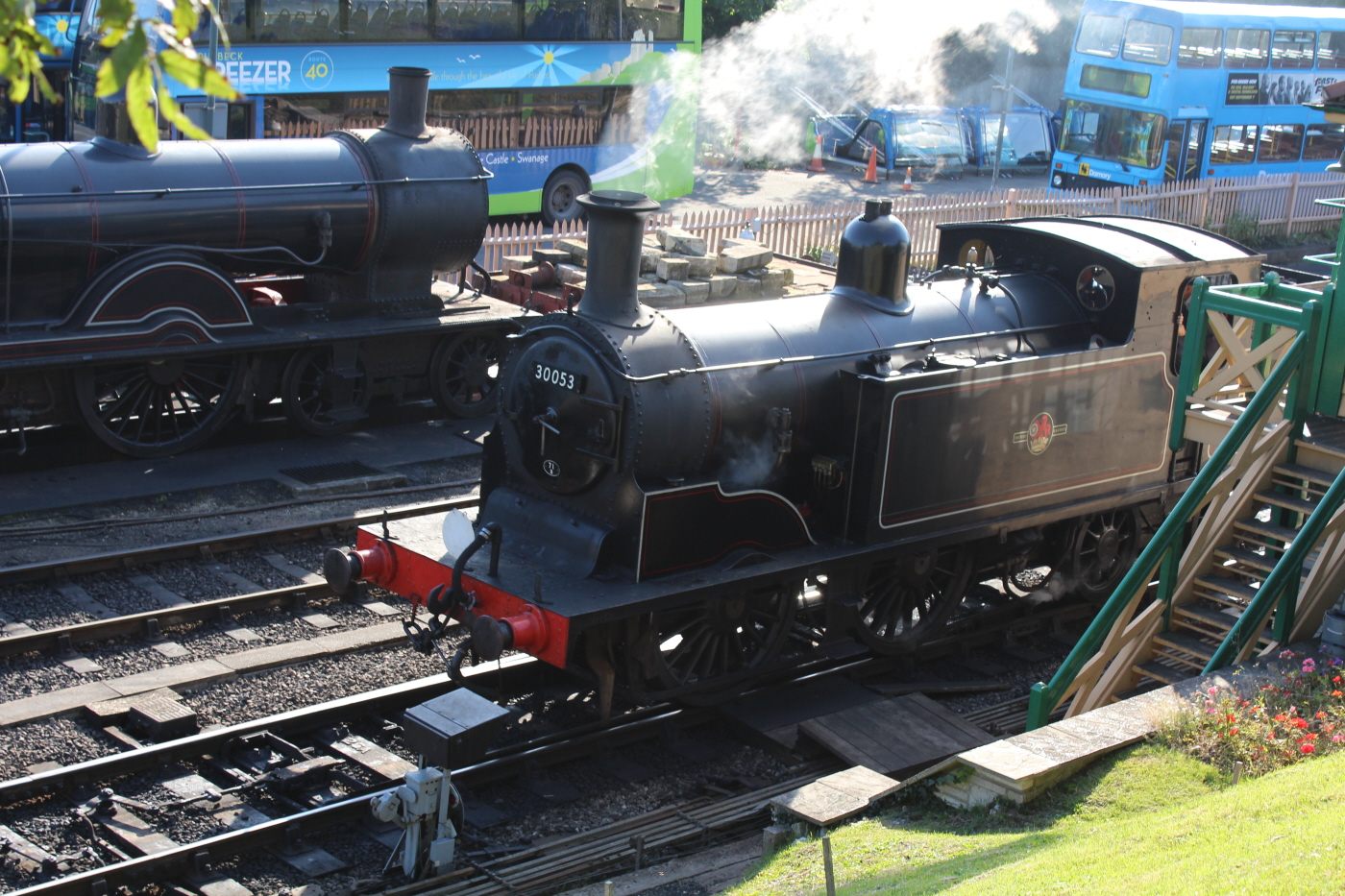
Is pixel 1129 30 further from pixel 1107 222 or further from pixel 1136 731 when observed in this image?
pixel 1136 731

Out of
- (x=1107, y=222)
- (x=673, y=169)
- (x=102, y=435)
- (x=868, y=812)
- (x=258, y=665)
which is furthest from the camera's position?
(x=673, y=169)

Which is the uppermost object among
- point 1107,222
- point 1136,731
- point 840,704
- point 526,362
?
point 1107,222

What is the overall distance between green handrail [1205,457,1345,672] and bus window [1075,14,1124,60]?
18243mm

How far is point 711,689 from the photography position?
7.47 meters

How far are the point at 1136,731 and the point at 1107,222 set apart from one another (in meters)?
4.30

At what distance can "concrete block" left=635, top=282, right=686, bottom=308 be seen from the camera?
1277 centimetres

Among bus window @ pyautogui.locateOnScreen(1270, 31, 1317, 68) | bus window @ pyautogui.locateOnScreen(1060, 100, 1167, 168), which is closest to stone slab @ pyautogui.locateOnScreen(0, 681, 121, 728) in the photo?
bus window @ pyautogui.locateOnScreen(1060, 100, 1167, 168)

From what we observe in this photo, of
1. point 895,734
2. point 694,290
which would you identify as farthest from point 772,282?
point 895,734

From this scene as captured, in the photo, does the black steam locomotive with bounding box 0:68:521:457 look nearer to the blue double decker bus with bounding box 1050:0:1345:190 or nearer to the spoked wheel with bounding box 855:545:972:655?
the spoked wheel with bounding box 855:545:972:655

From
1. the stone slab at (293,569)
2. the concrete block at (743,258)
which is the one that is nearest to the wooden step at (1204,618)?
the stone slab at (293,569)

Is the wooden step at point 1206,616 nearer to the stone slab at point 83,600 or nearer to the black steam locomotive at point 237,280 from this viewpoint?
the stone slab at point 83,600

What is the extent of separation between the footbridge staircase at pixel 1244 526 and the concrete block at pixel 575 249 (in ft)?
23.3

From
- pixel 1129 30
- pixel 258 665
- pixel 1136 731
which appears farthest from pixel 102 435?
pixel 1129 30

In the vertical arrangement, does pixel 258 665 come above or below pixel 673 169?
below
